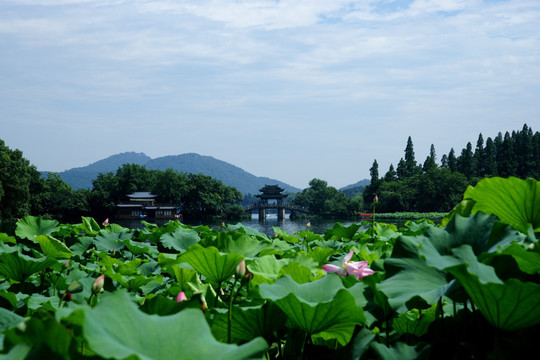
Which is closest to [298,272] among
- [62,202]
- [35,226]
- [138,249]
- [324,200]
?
[138,249]

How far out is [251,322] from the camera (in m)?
0.94

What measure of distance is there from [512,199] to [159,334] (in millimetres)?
780

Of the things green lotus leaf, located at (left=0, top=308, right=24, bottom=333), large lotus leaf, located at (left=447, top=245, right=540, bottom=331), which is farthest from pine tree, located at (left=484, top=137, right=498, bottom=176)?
green lotus leaf, located at (left=0, top=308, right=24, bottom=333)

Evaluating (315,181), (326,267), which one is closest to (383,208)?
(315,181)

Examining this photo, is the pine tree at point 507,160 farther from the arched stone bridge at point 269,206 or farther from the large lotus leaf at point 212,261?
the large lotus leaf at point 212,261

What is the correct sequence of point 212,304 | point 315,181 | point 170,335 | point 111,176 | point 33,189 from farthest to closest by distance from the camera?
point 315,181, point 111,176, point 33,189, point 212,304, point 170,335

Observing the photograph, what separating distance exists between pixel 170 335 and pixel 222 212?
54540 millimetres

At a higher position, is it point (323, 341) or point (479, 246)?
point (479, 246)

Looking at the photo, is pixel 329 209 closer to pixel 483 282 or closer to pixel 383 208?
pixel 383 208

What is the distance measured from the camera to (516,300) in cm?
70

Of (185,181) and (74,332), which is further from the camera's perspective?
(185,181)

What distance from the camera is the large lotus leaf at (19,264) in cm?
164

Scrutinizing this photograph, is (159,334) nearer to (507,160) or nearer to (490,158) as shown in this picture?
(490,158)

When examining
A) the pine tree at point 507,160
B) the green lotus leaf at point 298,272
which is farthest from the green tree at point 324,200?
the green lotus leaf at point 298,272
